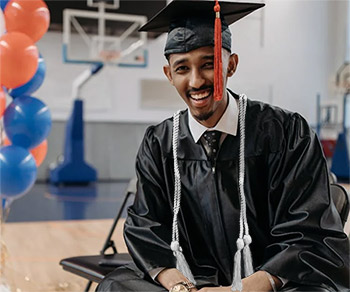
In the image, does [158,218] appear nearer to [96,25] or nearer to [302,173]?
[302,173]

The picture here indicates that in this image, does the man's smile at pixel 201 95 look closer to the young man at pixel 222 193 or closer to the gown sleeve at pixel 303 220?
the young man at pixel 222 193

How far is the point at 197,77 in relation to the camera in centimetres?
168

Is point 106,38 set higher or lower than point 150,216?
higher

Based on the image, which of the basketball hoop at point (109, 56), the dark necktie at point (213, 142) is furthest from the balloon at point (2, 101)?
the basketball hoop at point (109, 56)

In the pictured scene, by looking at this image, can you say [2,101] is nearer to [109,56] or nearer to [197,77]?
[197,77]

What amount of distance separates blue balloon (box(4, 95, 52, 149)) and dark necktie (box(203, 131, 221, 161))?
1.75 metres

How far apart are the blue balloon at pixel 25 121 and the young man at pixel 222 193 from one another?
1529mm

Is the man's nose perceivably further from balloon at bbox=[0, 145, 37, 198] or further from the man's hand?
balloon at bbox=[0, 145, 37, 198]

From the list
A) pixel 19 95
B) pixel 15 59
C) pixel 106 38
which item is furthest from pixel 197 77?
pixel 106 38

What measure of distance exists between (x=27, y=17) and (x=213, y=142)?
6.28ft

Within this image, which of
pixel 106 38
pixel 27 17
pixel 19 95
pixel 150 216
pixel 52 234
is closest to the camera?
pixel 150 216

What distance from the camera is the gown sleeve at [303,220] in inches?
65.7

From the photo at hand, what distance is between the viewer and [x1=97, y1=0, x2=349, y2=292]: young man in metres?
1.69

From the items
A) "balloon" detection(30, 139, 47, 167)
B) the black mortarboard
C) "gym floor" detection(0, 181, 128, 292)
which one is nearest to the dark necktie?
the black mortarboard
